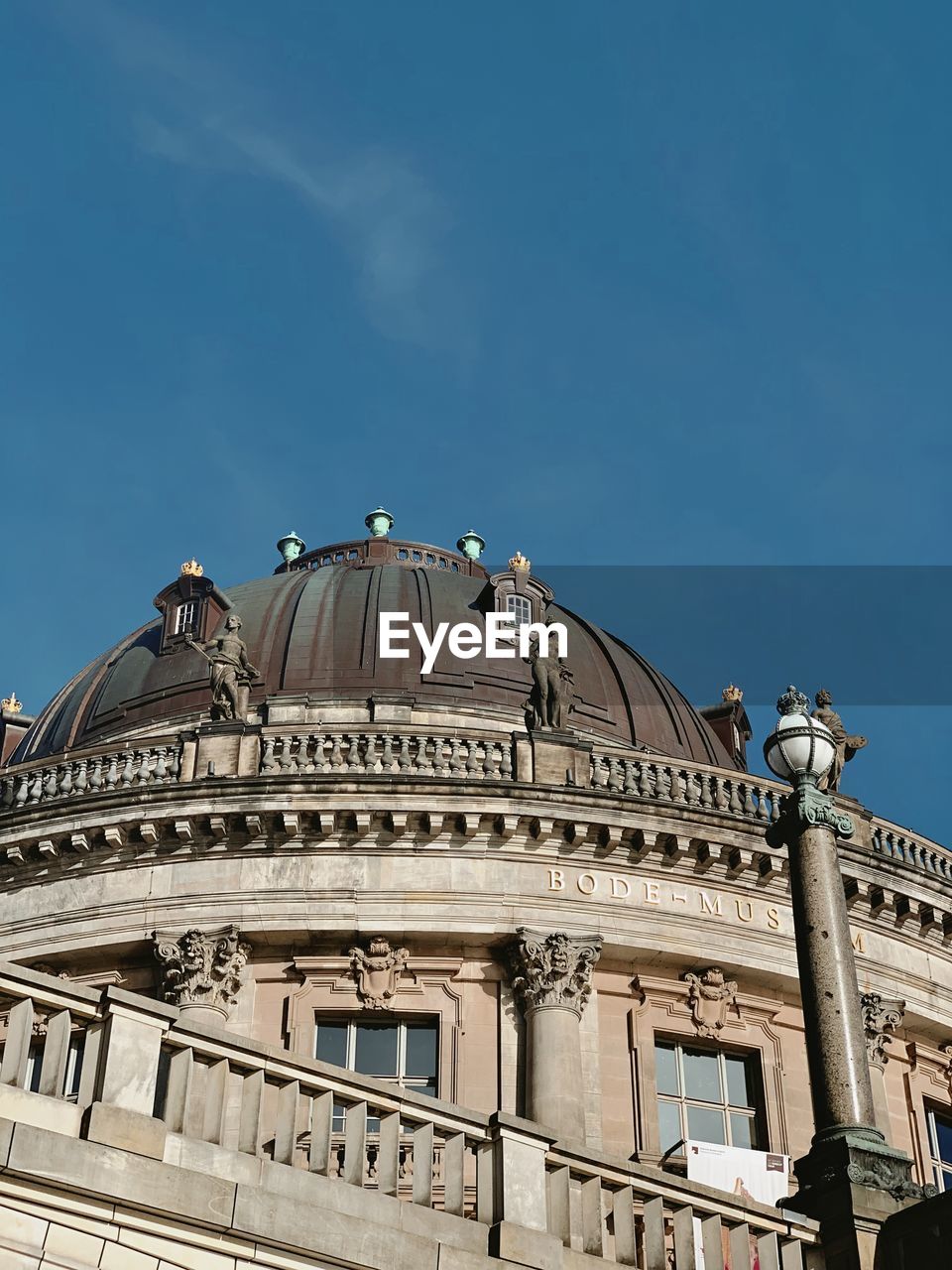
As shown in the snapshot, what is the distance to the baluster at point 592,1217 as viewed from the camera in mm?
11930

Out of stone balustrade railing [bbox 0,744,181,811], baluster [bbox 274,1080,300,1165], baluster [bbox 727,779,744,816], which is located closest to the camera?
baluster [bbox 274,1080,300,1165]

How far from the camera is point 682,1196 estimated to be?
12414 mm

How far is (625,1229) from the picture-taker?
38.9ft

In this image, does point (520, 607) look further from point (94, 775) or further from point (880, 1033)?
point (880, 1033)

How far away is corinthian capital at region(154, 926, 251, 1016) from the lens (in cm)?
2511

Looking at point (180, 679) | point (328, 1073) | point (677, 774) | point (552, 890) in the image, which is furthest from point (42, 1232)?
point (180, 679)

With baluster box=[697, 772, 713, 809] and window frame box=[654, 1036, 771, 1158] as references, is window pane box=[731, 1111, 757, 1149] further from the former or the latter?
baluster box=[697, 772, 713, 809]

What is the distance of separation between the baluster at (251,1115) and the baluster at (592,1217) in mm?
2335

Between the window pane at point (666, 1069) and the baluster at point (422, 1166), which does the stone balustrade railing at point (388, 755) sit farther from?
the baluster at point (422, 1166)

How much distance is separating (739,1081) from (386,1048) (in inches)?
203

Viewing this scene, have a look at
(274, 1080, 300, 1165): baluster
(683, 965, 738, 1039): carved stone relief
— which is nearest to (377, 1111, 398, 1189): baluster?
(274, 1080, 300, 1165): baluster

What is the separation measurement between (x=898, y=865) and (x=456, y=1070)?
26.0ft

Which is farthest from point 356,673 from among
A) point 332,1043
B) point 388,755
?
point 332,1043

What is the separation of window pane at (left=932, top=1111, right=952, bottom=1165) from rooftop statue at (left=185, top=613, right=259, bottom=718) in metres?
12.7
